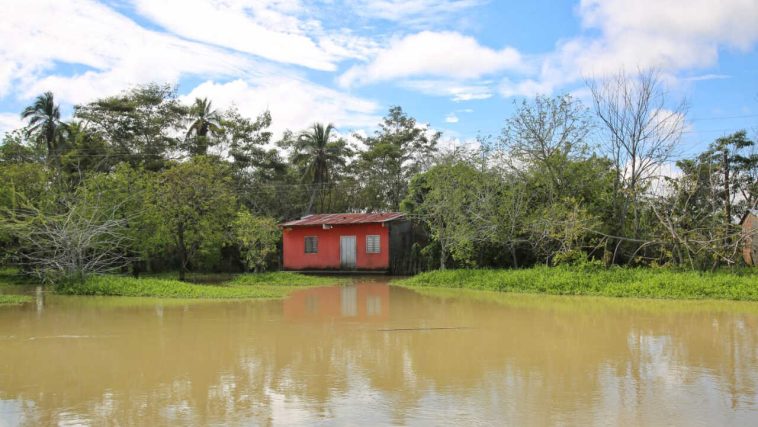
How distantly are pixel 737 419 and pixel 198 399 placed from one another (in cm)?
490

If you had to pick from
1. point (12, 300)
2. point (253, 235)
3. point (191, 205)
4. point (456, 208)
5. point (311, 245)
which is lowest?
point (12, 300)

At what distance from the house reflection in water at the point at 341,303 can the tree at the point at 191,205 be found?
5207 millimetres

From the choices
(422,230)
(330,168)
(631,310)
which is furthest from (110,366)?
(330,168)

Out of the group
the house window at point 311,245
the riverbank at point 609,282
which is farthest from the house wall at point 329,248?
the riverbank at point 609,282

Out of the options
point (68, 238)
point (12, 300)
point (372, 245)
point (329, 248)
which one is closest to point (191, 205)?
point (68, 238)

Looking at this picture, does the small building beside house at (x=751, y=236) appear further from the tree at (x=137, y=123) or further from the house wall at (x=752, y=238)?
the tree at (x=137, y=123)

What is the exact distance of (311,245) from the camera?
2733 centimetres

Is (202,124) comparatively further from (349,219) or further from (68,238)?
(68,238)

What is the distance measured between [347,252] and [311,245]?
6.09ft

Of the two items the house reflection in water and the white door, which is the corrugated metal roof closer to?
the white door

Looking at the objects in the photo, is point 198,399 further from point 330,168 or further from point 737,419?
point 330,168

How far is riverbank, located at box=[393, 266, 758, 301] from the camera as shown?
14.9 m

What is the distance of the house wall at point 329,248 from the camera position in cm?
2588

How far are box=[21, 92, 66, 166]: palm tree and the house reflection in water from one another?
19670mm
